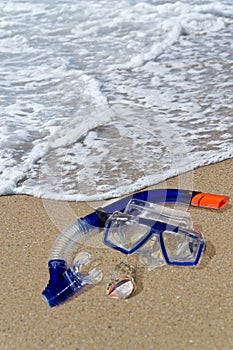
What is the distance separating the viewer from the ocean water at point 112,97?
300cm

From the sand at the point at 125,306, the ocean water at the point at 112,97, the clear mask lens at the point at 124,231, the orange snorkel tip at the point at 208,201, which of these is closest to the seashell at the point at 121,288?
the sand at the point at 125,306

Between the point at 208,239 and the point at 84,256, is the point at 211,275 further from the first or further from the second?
the point at 84,256

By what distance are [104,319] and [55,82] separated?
2.43 metres

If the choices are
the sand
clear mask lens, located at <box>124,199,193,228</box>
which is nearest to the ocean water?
clear mask lens, located at <box>124,199,193,228</box>

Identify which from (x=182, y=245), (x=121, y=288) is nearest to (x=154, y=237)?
(x=182, y=245)

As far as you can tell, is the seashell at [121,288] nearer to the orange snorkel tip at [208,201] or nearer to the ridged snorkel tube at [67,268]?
the ridged snorkel tube at [67,268]

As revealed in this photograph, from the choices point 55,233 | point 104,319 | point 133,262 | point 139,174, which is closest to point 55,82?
point 139,174

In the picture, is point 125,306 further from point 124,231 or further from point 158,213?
point 158,213

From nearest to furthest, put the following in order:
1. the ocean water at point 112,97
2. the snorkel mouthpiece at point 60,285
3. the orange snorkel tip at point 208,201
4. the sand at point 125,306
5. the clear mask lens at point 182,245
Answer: the sand at point 125,306 → the snorkel mouthpiece at point 60,285 → the clear mask lens at point 182,245 → the orange snorkel tip at point 208,201 → the ocean water at point 112,97

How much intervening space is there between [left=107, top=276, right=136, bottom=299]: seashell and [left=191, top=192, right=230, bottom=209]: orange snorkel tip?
1.69ft

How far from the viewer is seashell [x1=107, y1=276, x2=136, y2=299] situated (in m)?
2.12

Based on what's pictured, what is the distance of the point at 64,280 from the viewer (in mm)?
2172

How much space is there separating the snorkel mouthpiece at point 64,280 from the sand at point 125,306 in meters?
0.03

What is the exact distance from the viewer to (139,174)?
2.93 m
